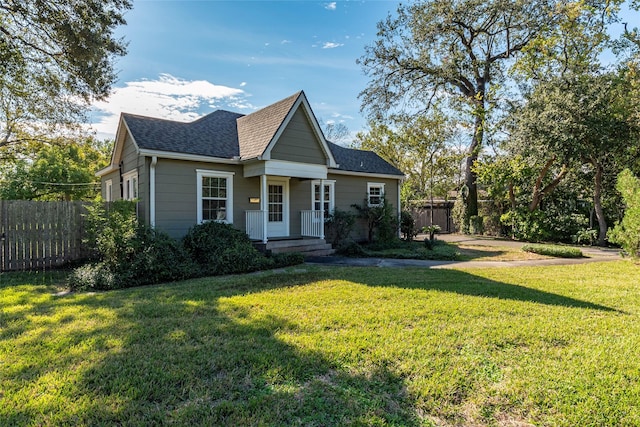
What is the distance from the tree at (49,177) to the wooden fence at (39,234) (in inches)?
669

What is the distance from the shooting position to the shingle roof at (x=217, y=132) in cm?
1000

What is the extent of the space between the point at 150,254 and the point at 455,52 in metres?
19.5

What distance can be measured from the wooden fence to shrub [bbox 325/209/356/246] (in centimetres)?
802

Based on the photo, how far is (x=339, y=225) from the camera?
519 inches

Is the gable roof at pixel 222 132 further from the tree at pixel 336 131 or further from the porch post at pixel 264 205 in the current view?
the tree at pixel 336 131

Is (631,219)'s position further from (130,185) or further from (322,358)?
(130,185)

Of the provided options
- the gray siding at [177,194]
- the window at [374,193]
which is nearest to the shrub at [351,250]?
the window at [374,193]

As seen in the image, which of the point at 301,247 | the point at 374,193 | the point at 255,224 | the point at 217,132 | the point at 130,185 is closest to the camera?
the point at 255,224

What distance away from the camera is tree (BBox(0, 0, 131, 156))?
28.7 ft

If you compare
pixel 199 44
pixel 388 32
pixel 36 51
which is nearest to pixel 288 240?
pixel 199 44

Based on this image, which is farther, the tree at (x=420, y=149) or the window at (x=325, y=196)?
the tree at (x=420, y=149)

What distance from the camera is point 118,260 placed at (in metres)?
7.73

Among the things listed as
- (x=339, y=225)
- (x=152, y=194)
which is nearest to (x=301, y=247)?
(x=339, y=225)

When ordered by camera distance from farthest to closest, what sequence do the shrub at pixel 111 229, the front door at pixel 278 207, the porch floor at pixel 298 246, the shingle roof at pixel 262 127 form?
1. the front door at pixel 278 207
2. the shingle roof at pixel 262 127
3. the porch floor at pixel 298 246
4. the shrub at pixel 111 229
